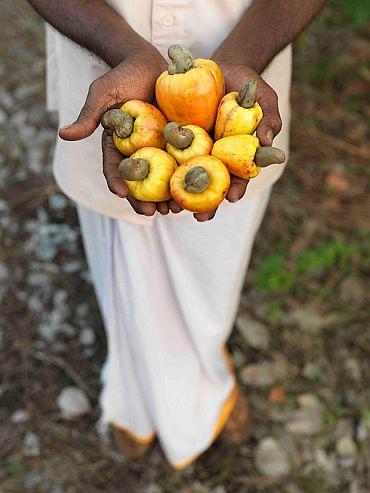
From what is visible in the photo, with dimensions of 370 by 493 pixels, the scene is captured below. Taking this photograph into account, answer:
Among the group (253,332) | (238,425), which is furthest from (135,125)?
(253,332)

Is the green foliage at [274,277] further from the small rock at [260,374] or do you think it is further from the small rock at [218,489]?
the small rock at [218,489]

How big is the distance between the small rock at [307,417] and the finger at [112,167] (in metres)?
1.30

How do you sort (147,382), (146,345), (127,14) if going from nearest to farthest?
(127,14)
(146,345)
(147,382)

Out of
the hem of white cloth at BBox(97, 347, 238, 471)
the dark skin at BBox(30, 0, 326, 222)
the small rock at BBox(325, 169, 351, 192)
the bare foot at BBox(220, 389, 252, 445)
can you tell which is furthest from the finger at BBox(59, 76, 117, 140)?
the small rock at BBox(325, 169, 351, 192)

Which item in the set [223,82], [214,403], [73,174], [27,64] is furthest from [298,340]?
[27,64]

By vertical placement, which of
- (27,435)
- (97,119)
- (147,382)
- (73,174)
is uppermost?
(97,119)

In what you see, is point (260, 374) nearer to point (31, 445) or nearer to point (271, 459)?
point (271, 459)

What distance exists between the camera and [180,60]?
1089mm

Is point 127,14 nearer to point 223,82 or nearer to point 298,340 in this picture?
point 223,82

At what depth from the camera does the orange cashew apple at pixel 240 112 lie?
42.2 inches

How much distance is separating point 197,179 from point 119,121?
0.54 feet

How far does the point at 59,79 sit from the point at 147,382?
0.80 metres

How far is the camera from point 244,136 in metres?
1.09

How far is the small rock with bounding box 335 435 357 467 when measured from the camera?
2.06 meters
